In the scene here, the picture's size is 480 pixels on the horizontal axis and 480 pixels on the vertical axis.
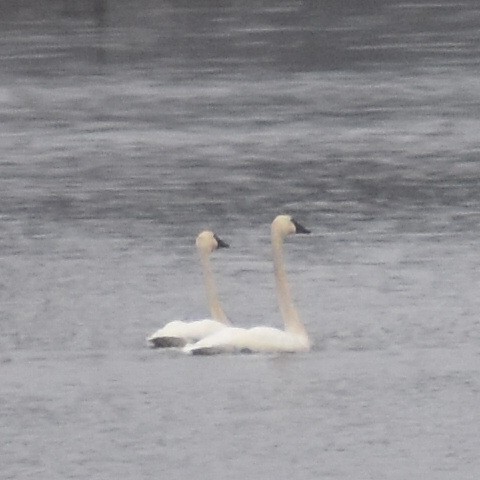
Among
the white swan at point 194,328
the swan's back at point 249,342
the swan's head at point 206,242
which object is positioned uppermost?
the swan's head at point 206,242

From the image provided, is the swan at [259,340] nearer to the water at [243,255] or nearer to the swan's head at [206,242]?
the water at [243,255]

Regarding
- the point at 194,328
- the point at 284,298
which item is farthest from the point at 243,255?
the point at 194,328

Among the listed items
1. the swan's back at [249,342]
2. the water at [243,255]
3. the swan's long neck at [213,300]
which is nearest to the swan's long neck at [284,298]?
the swan's back at [249,342]

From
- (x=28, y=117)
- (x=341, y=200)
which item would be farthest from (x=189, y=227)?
(x=28, y=117)

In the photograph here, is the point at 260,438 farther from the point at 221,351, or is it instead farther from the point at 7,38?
the point at 7,38

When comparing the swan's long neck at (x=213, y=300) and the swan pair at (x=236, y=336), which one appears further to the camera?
the swan's long neck at (x=213, y=300)

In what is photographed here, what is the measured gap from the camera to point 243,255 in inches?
791

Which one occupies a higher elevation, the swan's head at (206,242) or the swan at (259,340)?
the swan's head at (206,242)

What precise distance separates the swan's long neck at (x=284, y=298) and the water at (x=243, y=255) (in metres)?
0.26

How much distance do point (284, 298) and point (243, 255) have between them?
3.55 m

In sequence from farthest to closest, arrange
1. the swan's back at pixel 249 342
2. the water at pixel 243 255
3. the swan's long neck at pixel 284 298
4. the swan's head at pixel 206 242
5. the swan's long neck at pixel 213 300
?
1. the swan's head at pixel 206 242
2. the swan's long neck at pixel 213 300
3. the swan's long neck at pixel 284 298
4. the swan's back at pixel 249 342
5. the water at pixel 243 255

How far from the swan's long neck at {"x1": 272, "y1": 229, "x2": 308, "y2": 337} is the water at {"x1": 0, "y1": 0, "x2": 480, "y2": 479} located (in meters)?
0.26

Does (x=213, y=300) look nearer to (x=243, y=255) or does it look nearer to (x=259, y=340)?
(x=259, y=340)

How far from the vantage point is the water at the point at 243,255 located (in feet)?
44.7
